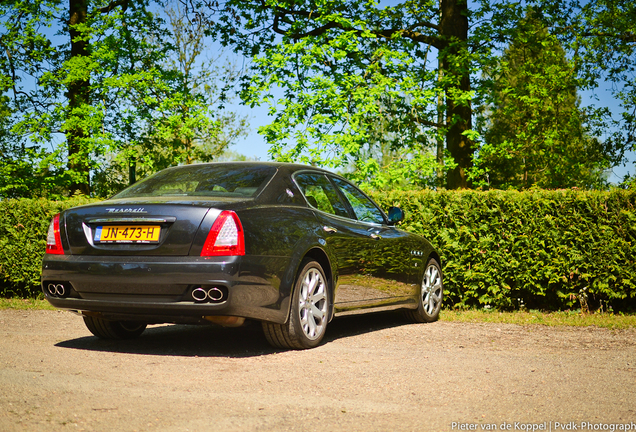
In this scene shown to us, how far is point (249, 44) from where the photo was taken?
805 inches

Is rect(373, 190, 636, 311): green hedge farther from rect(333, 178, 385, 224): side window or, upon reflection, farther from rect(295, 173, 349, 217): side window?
rect(295, 173, 349, 217): side window

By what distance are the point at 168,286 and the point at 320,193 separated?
83.0 inches

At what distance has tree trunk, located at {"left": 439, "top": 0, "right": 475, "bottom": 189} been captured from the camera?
1659cm

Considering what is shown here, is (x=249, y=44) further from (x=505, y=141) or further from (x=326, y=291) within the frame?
(x=326, y=291)

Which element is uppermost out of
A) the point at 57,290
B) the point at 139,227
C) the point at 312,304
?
the point at 139,227

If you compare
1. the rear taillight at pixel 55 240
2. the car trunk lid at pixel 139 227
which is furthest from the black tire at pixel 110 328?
the car trunk lid at pixel 139 227

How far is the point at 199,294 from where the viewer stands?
16.9 ft

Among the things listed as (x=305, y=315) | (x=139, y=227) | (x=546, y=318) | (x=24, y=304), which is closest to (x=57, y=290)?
(x=139, y=227)

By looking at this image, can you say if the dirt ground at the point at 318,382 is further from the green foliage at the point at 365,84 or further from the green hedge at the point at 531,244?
the green foliage at the point at 365,84

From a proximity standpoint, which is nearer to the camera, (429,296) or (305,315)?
(305,315)

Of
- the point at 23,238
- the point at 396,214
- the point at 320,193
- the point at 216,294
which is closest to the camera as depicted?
the point at 216,294

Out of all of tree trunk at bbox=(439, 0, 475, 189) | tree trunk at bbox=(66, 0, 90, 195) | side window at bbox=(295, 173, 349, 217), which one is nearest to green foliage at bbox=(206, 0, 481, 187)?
tree trunk at bbox=(439, 0, 475, 189)

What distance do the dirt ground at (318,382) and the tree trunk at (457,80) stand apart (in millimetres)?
10177

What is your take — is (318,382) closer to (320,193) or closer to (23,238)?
(320,193)
